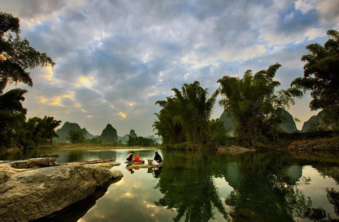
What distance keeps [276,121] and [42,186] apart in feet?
75.5

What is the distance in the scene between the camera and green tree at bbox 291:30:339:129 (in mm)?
13727

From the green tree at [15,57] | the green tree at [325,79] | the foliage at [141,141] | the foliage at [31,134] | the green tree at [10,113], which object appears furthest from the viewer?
the foliage at [141,141]

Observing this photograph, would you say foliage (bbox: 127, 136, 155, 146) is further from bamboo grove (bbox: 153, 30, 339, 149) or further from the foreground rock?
the foreground rock

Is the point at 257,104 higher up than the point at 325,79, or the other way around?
the point at 325,79

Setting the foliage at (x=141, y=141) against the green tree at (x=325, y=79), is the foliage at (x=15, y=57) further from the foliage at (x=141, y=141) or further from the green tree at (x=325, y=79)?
the foliage at (x=141, y=141)

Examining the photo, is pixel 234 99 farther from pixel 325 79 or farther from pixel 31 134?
pixel 31 134

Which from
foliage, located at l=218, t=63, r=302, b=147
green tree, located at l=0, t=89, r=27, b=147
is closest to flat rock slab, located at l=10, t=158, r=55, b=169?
green tree, located at l=0, t=89, r=27, b=147

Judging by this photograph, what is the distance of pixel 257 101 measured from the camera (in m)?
20.6

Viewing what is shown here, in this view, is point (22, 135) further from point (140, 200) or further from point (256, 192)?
point (256, 192)

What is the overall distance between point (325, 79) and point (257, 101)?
6635mm

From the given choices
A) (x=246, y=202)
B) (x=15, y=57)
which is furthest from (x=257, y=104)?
(x=15, y=57)

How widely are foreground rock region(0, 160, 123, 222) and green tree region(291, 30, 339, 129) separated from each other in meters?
Result: 18.5

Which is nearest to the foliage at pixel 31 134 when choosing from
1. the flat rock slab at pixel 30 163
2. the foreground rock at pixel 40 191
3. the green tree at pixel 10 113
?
the green tree at pixel 10 113

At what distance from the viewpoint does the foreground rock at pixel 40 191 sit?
2.83m
